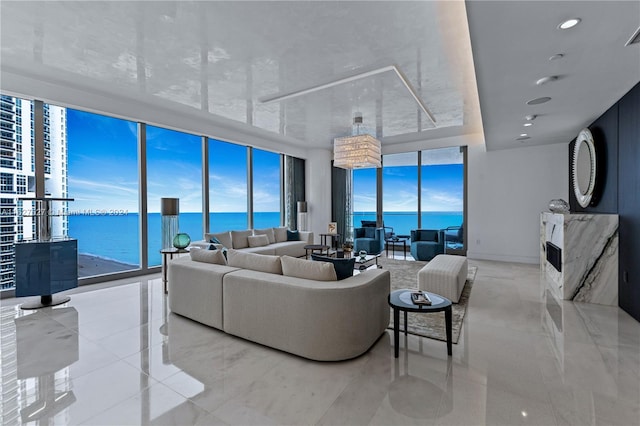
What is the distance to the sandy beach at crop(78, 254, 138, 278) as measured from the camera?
199 inches

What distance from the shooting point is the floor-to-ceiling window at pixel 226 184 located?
23.0 ft

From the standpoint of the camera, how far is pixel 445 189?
10375 mm

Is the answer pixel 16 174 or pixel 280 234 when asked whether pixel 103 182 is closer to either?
pixel 16 174

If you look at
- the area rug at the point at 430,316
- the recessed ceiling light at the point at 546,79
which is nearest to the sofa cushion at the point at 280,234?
the area rug at the point at 430,316

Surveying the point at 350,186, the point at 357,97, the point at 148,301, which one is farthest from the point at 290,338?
the point at 350,186

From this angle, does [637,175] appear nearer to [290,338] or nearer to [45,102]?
[290,338]

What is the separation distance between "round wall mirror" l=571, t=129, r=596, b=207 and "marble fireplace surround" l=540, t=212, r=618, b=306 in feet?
2.89

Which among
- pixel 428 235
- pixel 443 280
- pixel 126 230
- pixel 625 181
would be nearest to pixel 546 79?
pixel 625 181

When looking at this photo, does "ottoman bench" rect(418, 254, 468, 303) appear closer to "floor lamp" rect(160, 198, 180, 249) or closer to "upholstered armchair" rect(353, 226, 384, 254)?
"upholstered armchair" rect(353, 226, 384, 254)

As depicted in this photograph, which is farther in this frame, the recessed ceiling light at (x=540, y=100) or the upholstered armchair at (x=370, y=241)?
the upholstered armchair at (x=370, y=241)

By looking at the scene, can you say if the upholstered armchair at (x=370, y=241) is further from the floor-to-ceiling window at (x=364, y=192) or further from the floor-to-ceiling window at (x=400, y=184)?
the floor-to-ceiling window at (x=364, y=192)

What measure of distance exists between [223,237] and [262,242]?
98 cm

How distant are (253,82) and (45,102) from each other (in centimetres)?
329

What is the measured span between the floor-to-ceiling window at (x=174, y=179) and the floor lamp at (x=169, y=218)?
24.6 inches
